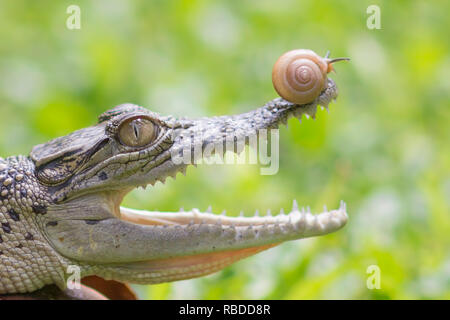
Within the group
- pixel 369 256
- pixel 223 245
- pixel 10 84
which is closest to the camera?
pixel 223 245

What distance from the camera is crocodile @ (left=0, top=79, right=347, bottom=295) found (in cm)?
262

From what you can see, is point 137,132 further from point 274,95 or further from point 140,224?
point 274,95

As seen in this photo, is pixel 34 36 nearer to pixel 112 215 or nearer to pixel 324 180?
pixel 324 180

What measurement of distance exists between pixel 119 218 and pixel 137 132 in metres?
0.37

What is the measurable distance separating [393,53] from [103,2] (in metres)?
3.53

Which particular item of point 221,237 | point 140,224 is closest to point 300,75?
point 221,237

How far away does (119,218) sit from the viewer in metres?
2.75

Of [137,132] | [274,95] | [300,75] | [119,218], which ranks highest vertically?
[274,95]

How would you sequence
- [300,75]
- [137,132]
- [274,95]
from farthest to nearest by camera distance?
[274,95] → [137,132] → [300,75]

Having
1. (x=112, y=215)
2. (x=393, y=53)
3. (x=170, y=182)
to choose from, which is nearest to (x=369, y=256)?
(x=112, y=215)

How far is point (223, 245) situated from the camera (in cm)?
262

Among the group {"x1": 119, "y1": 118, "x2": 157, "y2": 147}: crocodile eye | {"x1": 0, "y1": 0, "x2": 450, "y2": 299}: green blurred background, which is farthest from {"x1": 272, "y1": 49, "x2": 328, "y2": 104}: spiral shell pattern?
{"x1": 0, "y1": 0, "x2": 450, "y2": 299}: green blurred background

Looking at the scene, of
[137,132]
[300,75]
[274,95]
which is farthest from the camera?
[274,95]

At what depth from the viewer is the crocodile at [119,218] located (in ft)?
8.59
